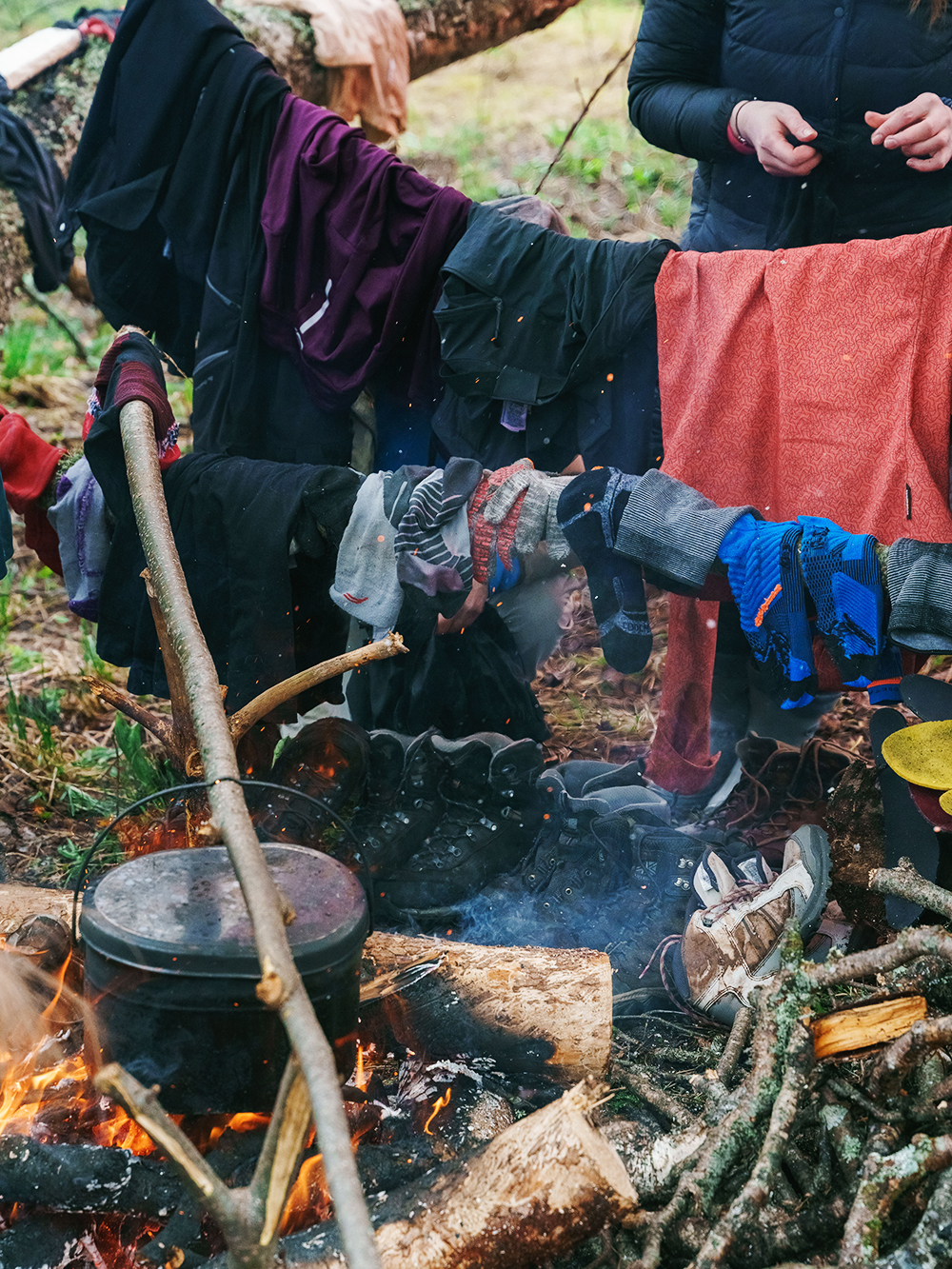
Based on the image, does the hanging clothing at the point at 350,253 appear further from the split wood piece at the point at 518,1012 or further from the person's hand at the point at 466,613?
the split wood piece at the point at 518,1012

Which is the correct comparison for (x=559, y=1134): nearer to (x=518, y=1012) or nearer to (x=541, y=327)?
(x=518, y=1012)

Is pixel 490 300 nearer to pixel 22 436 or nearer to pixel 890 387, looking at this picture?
pixel 890 387

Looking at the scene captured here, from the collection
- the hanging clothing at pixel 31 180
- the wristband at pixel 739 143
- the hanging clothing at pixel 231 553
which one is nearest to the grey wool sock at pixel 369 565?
the hanging clothing at pixel 231 553

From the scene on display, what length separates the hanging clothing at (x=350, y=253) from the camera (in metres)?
2.87

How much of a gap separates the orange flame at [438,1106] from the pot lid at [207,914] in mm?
441

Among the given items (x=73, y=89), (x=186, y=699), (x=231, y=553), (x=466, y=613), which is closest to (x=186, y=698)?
(x=186, y=699)

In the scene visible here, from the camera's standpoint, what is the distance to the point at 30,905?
233 cm

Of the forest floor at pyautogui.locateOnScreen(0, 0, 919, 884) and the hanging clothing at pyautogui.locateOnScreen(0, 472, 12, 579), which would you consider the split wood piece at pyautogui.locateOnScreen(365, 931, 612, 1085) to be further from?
the hanging clothing at pyautogui.locateOnScreen(0, 472, 12, 579)

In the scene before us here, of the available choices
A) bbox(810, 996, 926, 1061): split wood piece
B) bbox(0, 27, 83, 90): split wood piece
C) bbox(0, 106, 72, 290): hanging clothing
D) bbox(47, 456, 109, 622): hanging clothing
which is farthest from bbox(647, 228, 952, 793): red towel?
bbox(0, 27, 83, 90): split wood piece

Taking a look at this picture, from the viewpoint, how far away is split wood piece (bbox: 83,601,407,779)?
215cm

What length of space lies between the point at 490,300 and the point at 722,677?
142cm

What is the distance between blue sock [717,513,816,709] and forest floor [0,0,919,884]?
1.37 m

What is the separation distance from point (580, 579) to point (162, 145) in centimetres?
233

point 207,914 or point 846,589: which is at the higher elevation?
point 846,589
